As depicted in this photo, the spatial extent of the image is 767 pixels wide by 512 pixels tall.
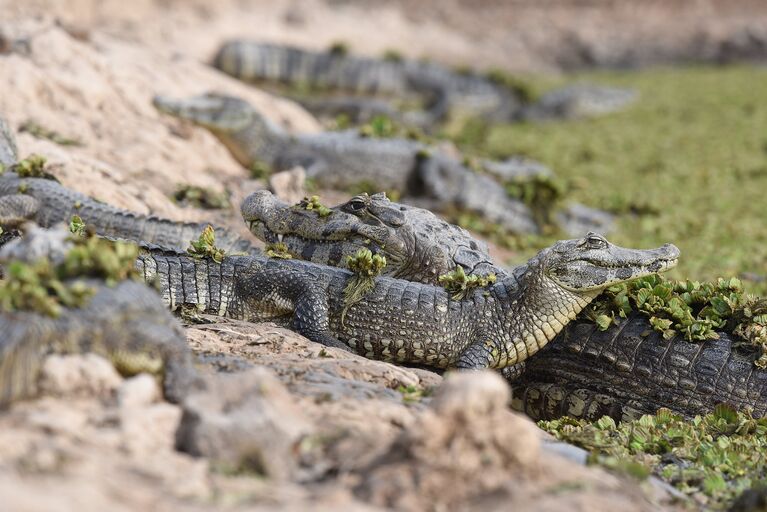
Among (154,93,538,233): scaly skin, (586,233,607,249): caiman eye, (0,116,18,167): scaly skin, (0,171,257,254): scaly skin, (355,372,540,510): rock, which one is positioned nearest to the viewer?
(355,372,540,510): rock

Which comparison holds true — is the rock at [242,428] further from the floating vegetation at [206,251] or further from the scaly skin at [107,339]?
the floating vegetation at [206,251]

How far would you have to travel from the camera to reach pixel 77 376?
3.48 meters

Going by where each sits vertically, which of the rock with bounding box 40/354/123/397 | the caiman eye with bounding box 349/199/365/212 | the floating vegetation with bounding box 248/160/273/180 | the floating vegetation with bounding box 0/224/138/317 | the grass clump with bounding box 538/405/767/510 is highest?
the floating vegetation with bounding box 0/224/138/317

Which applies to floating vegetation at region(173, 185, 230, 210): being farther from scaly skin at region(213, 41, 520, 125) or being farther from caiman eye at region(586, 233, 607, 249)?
scaly skin at region(213, 41, 520, 125)

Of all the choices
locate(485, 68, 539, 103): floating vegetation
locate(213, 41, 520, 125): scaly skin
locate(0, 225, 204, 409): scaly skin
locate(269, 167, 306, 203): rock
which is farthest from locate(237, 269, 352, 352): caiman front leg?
locate(485, 68, 539, 103): floating vegetation

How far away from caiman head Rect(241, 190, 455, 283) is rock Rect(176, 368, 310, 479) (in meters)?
2.47

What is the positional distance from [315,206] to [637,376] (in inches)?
82.4

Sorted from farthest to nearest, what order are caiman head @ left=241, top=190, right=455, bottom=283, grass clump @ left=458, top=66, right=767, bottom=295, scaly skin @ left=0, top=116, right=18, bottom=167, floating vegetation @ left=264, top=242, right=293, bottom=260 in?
grass clump @ left=458, top=66, right=767, bottom=295
scaly skin @ left=0, top=116, right=18, bottom=167
caiman head @ left=241, top=190, right=455, bottom=283
floating vegetation @ left=264, top=242, right=293, bottom=260

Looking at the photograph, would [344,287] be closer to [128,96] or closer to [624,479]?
[624,479]

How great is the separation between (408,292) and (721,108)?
11.4m

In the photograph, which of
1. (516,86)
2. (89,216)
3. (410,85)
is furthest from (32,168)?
(410,85)

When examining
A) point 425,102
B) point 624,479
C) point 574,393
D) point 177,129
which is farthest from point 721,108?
point 624,479

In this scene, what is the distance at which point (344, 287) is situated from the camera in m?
5.31

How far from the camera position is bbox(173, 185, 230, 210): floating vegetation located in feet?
26.0
